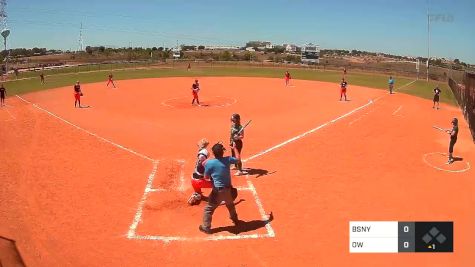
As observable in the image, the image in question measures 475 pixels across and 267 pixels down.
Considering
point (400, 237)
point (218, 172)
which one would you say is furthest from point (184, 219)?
point (400, 237)

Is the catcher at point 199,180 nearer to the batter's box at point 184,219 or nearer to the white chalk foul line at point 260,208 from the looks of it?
the batter's box at point 184,219

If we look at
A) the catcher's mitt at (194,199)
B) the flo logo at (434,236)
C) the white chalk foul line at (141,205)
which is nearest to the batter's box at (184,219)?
the white chalk foul line at (141,205)

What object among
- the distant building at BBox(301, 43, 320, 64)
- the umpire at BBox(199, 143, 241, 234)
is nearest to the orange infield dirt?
the umpire at BBox(199, 143, 241, 234)

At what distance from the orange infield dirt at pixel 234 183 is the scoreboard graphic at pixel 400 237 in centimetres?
21

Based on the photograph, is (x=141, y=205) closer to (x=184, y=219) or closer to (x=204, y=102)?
(x=184, y=219)

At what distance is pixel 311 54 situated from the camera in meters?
84.2

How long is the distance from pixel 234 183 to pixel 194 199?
2.10m

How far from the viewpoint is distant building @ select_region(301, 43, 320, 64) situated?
8325cm

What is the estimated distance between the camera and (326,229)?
9.80m

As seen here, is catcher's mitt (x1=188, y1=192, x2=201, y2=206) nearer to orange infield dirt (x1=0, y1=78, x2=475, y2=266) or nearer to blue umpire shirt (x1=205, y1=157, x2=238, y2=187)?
orange infield dirt (x1=0, y1=78, x2=475, y2=266)

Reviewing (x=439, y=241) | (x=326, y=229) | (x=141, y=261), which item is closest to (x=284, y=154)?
(x=326, y=229)

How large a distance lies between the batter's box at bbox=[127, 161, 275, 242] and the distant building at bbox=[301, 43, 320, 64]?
74.2 m

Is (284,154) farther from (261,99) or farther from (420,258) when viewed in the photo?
(261,99)

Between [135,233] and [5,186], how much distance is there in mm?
6007
